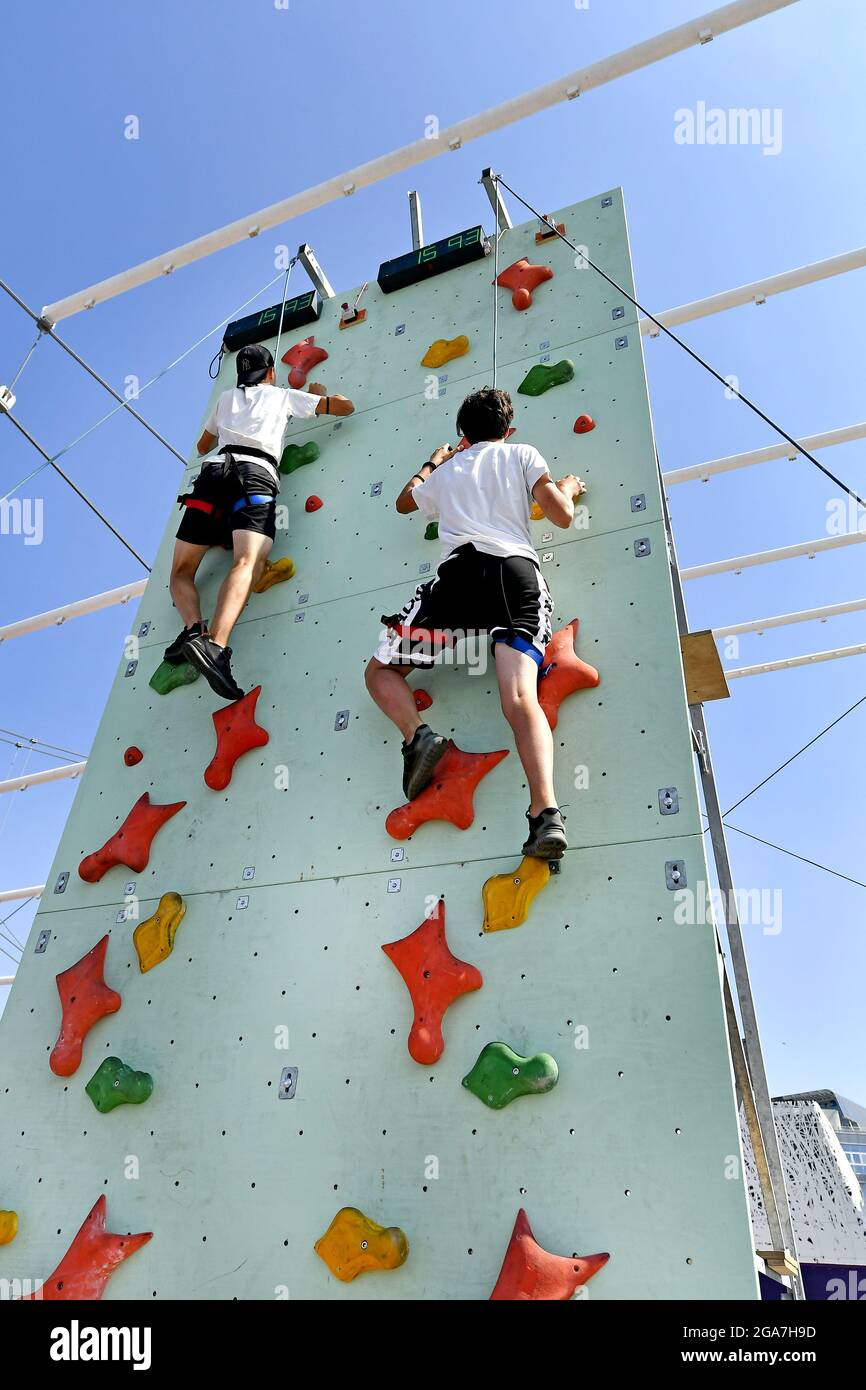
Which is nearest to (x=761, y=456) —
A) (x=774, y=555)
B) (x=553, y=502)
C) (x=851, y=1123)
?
(x=774, y=555)

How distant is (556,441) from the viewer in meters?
2.88

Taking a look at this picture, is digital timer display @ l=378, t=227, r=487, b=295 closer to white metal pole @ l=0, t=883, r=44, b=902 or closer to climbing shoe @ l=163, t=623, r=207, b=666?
climbing shoe @ l=163, t=623, r=207, b=666

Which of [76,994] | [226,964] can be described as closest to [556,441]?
[226,964]

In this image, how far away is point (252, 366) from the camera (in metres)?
3.50

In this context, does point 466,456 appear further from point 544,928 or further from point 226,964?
point 226,964

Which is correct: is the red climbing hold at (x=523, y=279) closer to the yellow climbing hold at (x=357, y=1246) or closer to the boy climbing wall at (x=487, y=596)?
the boy climbing wall at (x=487, y=596)

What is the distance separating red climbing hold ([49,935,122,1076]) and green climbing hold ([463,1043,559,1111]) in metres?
1.16

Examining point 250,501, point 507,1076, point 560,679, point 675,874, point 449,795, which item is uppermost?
point 250,501

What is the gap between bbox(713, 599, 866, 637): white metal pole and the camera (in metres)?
5.95

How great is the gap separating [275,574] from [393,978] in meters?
1.71

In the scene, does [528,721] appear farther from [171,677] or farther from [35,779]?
[35,779]

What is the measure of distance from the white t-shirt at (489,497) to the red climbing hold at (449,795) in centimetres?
57

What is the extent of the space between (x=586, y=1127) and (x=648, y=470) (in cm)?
191

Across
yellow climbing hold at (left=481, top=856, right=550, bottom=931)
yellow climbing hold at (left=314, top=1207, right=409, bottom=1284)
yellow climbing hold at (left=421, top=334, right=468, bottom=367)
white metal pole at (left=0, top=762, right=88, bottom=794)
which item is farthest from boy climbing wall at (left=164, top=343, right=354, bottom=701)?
white metal pole at (left=0, top=762, right=88, bottom=794)
